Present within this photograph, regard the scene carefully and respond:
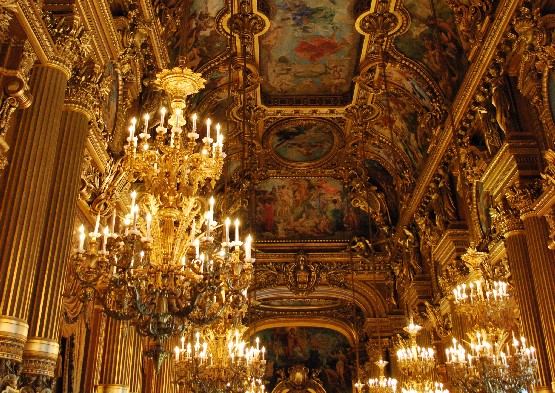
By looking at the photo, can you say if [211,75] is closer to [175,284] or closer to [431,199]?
[431,199]

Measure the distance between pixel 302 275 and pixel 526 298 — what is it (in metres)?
10.7

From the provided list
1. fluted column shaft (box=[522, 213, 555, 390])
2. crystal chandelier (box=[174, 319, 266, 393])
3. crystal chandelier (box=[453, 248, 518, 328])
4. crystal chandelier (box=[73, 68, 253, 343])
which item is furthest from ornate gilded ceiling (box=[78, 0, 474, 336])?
fluted column shaft (box=[522, 213, 555, 390])

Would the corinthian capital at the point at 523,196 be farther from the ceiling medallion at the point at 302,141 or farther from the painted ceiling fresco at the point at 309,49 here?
the ceiling medallion at the point at 302,141

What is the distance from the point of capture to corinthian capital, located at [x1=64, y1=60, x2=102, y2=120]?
21.9ft

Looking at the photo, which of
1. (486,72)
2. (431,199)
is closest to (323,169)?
(431,199)

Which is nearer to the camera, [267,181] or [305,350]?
[267,181]

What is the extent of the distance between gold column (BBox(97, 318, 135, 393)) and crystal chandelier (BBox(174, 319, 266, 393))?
2.59 feet

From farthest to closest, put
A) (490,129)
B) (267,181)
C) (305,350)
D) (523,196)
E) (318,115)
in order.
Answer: (305,350) < (267,181) < (318,115) < (490,129) < (523,196)

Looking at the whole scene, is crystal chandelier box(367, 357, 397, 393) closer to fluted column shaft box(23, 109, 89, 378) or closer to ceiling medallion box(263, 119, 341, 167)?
ceiling medallion box(263, 119, 341, 167)

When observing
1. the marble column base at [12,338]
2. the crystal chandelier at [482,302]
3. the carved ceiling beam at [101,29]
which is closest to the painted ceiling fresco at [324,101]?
the carved ceiling beam at [101,29]

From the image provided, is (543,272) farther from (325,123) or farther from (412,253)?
(325,123)

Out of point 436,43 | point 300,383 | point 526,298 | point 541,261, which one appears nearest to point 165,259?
point 541,261

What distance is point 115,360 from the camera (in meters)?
8.83

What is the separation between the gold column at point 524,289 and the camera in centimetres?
806
